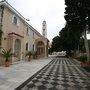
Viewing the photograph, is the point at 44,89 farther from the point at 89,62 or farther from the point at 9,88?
the point at 89,62

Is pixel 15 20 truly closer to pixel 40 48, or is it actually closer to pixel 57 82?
pixel 57 82

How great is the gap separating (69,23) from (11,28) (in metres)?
7.69

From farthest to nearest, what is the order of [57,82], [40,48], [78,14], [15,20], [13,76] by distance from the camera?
[40,48] → [15,20] → [78,14] → [13,76] → [57,82]

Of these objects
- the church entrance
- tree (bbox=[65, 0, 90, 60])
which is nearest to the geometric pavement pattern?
tree (bbox=[65, 0, 90, 60])

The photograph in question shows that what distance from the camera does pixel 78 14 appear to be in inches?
604

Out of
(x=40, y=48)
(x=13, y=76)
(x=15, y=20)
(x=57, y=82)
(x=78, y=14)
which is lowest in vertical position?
(x=57, y=82)

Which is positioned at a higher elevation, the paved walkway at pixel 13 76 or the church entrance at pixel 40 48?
the church entrance at pixel 40 48

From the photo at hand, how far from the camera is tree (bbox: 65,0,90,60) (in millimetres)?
14695

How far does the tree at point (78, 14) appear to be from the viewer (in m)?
14.7

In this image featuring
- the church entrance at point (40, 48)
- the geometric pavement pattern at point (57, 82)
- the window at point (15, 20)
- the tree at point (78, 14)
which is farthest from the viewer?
the church entrance at point (40, 48)

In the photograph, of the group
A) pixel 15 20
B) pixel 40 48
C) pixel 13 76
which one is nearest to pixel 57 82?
pixel 13 76

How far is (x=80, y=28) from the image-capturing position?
15930 millimetres

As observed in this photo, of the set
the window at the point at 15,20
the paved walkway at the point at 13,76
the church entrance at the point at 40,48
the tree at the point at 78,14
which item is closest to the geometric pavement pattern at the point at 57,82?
the paved walkway at the point at 13,76

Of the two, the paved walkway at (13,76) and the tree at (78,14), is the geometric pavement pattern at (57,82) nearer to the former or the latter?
the paved walkway at (13,76)
